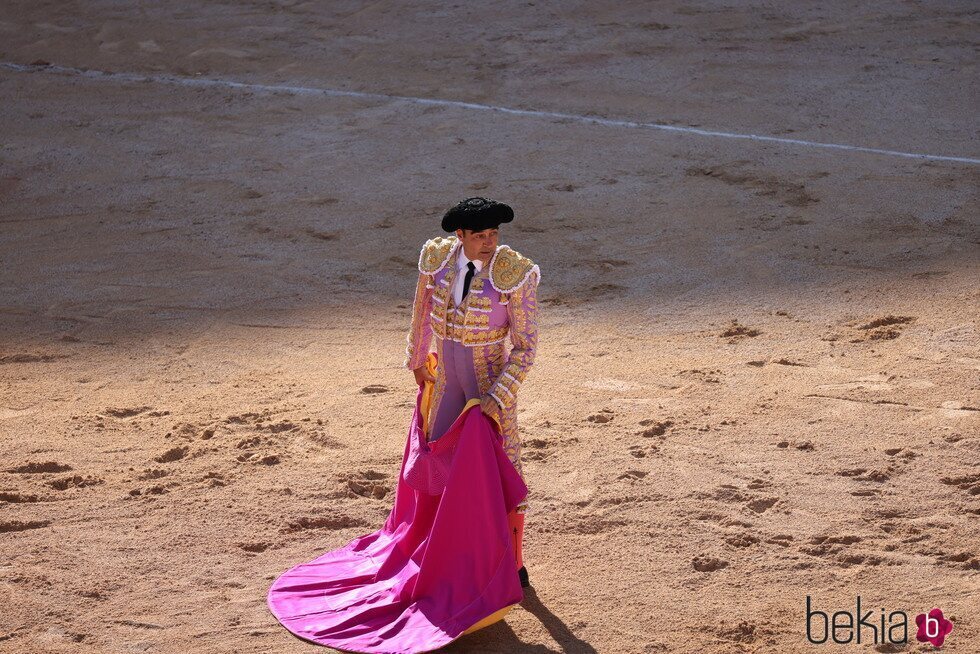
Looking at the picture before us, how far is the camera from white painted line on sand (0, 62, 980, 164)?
958 centimetres

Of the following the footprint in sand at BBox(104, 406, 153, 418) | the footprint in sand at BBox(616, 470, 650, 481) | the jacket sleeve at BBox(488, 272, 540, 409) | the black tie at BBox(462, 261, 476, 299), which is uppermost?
the black tie at BBox(462, 261, 476, 299)

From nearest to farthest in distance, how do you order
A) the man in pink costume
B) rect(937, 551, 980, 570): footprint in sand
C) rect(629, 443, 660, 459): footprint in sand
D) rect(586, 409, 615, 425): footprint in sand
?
the man in pink costume, rect(937, 551, 980, 570): footprint in sand, rect(629, 443, 660, 459): footprint in sand, rect(586, 409, 615, 425): footprint in sand

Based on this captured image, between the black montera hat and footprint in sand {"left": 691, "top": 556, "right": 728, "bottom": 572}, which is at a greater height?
the black montera hat

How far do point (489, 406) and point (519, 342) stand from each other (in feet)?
0.85

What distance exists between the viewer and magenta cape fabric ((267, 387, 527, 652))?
4008mm

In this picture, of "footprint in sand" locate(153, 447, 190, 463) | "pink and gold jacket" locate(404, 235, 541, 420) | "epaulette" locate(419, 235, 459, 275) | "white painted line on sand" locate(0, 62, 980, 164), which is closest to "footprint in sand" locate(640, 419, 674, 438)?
"pink and gold jacket" locate(404, 235, 541, 420)

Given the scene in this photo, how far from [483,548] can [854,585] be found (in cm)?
137

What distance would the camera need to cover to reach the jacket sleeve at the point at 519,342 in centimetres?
409

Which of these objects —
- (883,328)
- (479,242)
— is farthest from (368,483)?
(883,328)

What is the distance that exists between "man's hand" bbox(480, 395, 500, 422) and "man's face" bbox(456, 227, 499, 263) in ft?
1.62

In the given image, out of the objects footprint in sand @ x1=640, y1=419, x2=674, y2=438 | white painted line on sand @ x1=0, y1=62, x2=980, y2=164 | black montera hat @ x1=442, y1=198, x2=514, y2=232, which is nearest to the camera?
black montera hat @ x1=442, y1=198, x2=514, y2=232

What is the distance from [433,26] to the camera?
12570 mm

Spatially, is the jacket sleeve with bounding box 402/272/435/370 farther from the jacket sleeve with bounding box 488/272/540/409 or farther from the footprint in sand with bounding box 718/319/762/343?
the footprint in sand with bounding box 718/319/762/343

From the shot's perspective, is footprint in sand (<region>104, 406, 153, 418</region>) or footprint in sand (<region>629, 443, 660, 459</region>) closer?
footprint in sand (<region>629, 443, 660, 459</region>)
